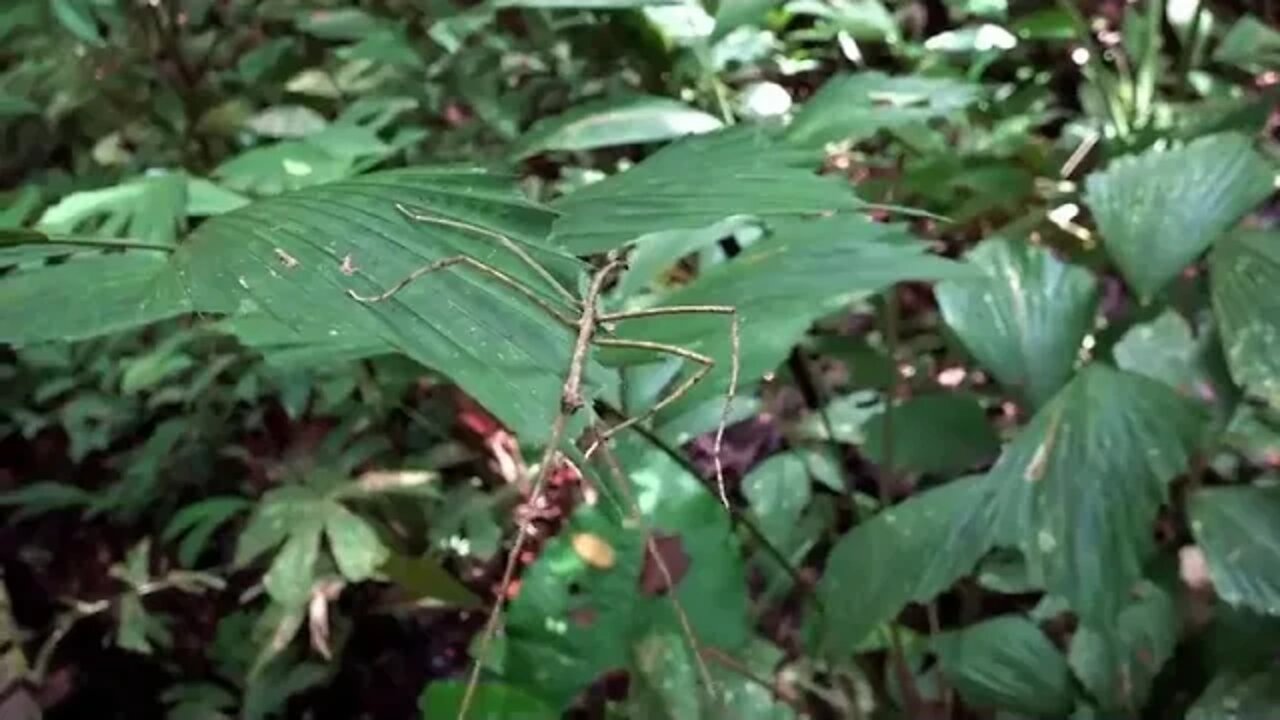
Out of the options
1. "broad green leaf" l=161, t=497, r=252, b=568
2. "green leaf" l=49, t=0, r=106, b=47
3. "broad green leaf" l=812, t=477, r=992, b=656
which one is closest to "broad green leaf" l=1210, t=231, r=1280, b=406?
"broad green leaf" l=812, t=477, r=992, b=656

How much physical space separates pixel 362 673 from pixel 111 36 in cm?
74

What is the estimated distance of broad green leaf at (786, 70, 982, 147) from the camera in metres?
0.84

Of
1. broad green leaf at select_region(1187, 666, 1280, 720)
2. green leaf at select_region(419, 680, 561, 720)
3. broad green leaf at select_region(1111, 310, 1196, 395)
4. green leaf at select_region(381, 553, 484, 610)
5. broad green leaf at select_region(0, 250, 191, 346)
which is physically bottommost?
green leaf at select_region(381, 553, 484, 610)

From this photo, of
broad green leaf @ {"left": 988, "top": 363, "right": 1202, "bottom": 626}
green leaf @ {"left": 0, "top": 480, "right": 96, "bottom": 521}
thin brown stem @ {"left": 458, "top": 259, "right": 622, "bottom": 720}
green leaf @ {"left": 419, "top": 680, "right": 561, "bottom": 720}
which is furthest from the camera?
green leaf @ {"left": 0, "top": 480, "right": 96, "bottom": 521}

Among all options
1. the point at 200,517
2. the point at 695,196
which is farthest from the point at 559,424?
the point at 200,517

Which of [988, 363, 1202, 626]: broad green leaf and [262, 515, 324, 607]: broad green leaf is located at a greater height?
[988, 363, 1202, 626]: broad green leaf

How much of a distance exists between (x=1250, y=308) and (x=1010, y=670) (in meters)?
0.28

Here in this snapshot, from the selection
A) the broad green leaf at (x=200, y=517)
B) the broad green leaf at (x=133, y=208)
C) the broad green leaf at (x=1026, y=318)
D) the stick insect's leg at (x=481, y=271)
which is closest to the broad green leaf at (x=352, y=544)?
the broad green leaf at (x=200, y=517)

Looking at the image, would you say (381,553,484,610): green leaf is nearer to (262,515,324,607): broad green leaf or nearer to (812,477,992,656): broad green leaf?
(262,515,324,607): broad green leaf

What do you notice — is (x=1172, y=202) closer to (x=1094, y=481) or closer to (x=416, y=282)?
(x=1094, y=481)

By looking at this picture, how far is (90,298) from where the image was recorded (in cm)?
54

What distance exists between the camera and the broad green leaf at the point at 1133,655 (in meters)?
0.82

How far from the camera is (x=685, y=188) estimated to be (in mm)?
582

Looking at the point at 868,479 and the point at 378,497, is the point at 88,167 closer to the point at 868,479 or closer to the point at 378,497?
the point at 378,497
